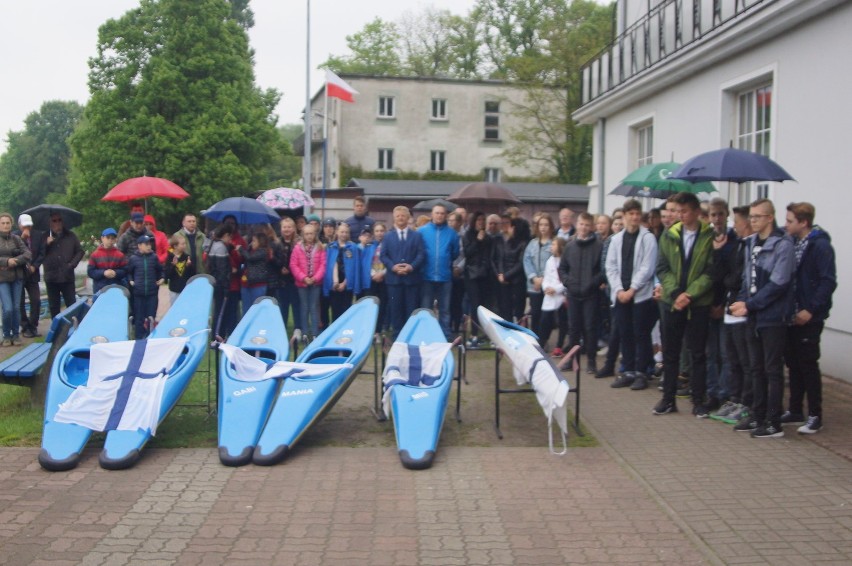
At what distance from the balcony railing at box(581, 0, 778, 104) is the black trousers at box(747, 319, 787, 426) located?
5.55 m

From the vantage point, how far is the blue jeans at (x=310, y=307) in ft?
39.2

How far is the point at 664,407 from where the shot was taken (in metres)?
8.27

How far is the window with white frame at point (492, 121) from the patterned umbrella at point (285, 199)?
35939mm

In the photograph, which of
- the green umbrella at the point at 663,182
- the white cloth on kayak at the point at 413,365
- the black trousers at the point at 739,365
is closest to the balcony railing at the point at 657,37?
the green umbrella at the point at 663,182

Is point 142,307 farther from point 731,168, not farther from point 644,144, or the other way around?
point 644,144

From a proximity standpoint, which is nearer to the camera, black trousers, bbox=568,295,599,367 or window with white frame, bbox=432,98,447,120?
black trousers, bbox=568,295,599,367

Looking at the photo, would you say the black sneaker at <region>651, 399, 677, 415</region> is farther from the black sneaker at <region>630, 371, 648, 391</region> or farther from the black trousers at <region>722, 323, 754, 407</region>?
the black sneaker at <region>630, 371, 648, 391</region>

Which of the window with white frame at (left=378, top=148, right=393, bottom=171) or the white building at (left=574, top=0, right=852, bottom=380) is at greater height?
the window with white frame at (left=378, top=148, right=393, bottom=171)

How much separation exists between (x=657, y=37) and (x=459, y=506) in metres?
11.6

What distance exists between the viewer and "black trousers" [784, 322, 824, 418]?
287 inches

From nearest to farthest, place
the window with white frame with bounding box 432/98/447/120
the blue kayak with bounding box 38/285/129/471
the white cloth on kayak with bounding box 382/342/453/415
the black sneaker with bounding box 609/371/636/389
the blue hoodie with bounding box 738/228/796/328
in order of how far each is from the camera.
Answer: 1. the blue kayak with bounding box 38/285/129/471
2. the blue hoodie with bounding box 738/228/796/328
3. the white cloth on kayak with bounding box 382/342/453/415
4. the black sneaker with bounding box 609/371/636/389
5. the window with white frame with bounding box 432/98/447/120

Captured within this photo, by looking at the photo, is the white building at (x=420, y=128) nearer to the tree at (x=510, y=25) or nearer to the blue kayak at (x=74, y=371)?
the tree at (x=510, y=25)

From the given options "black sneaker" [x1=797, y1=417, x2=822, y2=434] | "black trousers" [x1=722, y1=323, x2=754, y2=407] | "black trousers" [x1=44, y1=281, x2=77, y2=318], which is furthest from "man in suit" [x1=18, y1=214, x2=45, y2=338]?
"black sneaker" [x1=797, y1=417, x2=822, y2=434]

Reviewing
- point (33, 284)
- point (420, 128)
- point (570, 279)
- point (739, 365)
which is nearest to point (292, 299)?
point (570, 279)
